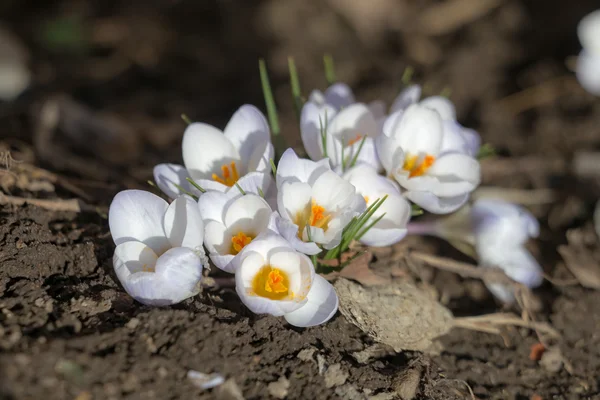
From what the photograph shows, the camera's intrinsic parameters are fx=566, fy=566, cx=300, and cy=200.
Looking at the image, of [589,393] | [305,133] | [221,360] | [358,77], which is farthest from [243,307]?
[358,77]

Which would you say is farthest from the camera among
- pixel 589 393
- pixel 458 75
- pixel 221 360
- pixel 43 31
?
pixel 43 31

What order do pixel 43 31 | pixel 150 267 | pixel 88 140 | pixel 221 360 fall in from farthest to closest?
pixel 43 31, pixel 88 140, pixel 150 267, pixel 221 360

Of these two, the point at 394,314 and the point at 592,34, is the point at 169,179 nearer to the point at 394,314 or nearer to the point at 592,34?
the point at 394,314

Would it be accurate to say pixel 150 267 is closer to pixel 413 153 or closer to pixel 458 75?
pixel 413 153

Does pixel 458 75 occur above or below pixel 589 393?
above

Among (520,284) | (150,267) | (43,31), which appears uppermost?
(43,31)

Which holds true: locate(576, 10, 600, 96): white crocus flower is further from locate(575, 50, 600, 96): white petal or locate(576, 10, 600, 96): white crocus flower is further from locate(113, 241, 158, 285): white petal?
locate(113, 241, 158, 285): white petal

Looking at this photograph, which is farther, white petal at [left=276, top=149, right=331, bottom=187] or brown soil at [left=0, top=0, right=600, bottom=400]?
white petal at [left=276, top=149, right=331, bottom=187]

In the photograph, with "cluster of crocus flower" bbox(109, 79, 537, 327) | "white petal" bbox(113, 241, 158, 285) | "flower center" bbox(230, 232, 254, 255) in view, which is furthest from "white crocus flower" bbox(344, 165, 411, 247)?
"white petal" bbox(113, 241, 158, 285)
